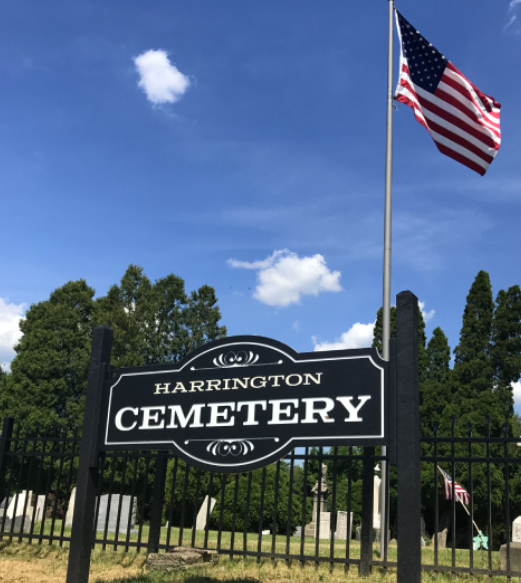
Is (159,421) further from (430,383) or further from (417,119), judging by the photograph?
(430,383)

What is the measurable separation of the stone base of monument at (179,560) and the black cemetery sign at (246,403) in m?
2.62

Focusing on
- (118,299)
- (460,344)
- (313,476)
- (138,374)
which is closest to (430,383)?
(460,344)

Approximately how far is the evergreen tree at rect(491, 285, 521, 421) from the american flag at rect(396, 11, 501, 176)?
17915 millimetres

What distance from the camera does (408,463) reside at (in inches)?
142

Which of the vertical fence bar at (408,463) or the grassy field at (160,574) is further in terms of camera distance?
the grassy field at (160,574)

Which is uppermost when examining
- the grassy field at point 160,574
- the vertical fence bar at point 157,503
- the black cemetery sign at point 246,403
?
the black cemetery sign at point 246,403

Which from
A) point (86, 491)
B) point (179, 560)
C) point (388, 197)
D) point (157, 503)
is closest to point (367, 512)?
point (179, 560)

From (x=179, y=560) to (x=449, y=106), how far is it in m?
8.55

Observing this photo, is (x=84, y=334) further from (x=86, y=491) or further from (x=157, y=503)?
(x=86, y=491)

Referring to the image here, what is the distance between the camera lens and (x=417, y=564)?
3527 mm

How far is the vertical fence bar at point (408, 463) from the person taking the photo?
356 centimetres

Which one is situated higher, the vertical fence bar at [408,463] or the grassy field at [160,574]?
the vertical fence bar at [408,463]

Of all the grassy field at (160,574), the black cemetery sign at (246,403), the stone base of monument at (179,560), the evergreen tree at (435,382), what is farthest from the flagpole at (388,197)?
the evergreen tree at (435,382)

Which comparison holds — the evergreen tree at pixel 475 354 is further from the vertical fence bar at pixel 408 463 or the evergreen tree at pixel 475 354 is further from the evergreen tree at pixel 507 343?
the vertical fence bar at pixel 408 463
